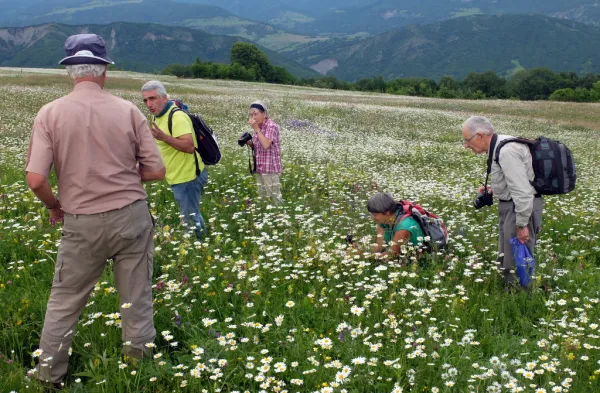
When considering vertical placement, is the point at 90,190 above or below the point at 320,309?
above

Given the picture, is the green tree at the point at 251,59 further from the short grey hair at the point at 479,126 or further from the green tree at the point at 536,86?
the short grey hair at the point at 479,126

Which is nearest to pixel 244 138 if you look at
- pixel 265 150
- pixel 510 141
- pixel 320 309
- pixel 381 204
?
pixel 265 150

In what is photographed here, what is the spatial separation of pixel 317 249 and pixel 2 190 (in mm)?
6705

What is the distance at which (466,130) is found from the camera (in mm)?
5762

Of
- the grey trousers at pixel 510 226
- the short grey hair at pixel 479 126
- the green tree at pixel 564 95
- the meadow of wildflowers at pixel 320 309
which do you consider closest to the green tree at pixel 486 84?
the green tree at pixel 564 95

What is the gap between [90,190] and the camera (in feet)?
12.9

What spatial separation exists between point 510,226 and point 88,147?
14.8 ft

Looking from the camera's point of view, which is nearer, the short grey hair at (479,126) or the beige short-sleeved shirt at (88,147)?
the beige short-sleeved shirt at (88,147)

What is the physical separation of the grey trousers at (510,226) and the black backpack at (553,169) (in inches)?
13.4

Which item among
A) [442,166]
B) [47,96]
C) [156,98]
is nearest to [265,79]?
[47,96]

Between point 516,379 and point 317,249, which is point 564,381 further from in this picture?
point 317,249

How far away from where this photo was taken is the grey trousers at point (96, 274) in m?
3.98

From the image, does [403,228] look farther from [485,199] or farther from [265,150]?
[265,150]

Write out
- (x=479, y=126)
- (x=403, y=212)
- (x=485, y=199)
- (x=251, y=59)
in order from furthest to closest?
(x=251, y=59) → (x=403, y=212) → (x=485, y=199) → (x=479, y=126)
